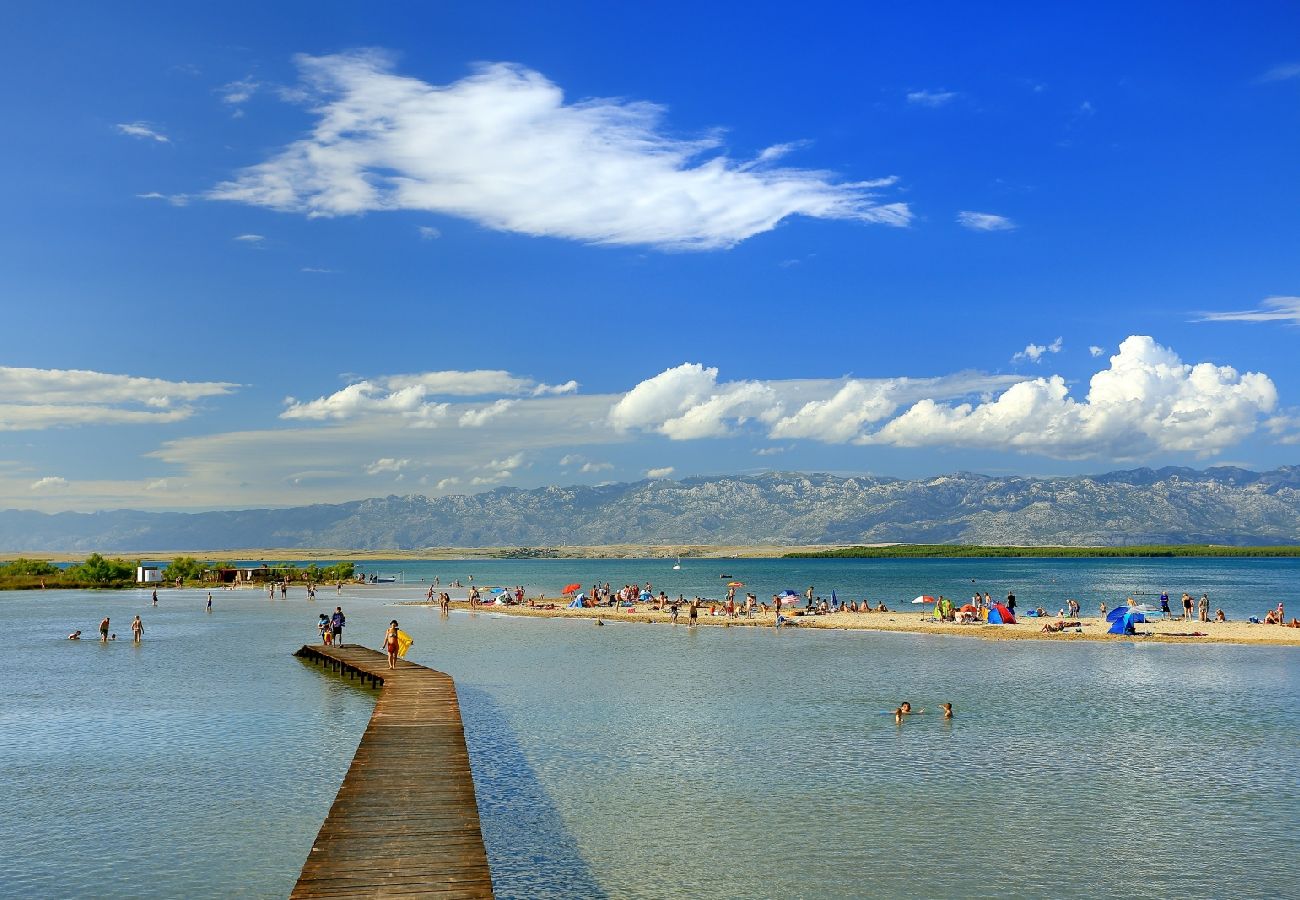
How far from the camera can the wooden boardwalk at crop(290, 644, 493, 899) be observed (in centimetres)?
1702

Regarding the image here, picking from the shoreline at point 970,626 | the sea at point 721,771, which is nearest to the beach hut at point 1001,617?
the shoreline at point 970,626

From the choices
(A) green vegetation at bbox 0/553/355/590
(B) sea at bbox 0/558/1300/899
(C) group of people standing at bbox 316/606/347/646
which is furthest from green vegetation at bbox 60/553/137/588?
(C) group of people standing at bbox 316/606/347/646

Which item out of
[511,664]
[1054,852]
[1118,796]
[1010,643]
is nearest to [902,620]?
[1010,643]

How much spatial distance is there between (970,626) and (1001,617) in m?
3.45

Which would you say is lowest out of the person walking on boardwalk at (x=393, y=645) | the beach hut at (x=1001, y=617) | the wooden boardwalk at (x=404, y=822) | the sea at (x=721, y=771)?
the sea at (x=721, y=771)

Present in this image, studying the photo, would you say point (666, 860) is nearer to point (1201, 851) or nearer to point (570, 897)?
point (570, 897)

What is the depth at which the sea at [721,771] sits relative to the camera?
20.9 metres

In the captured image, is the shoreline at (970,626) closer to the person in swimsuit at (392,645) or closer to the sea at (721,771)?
the sea at (721,771)

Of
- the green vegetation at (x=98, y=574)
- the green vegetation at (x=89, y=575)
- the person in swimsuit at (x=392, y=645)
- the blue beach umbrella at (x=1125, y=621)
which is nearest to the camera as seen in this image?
the person in swimsuit at (x=392, y=645)

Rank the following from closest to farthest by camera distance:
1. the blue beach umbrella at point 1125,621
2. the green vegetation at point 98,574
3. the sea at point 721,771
A: the sea at point 721,771 < the blue beach umbrella at point 1125,621 < the green vegetation at point 98,574

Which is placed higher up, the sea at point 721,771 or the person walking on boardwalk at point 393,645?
the person walking on boardwalk at point 393,645

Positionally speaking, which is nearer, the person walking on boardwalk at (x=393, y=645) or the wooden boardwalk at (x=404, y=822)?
the wooden boardwalk at (x=404, y=822)

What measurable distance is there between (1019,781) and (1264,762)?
8515mm

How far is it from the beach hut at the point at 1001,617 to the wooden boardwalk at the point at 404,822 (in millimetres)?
55428
